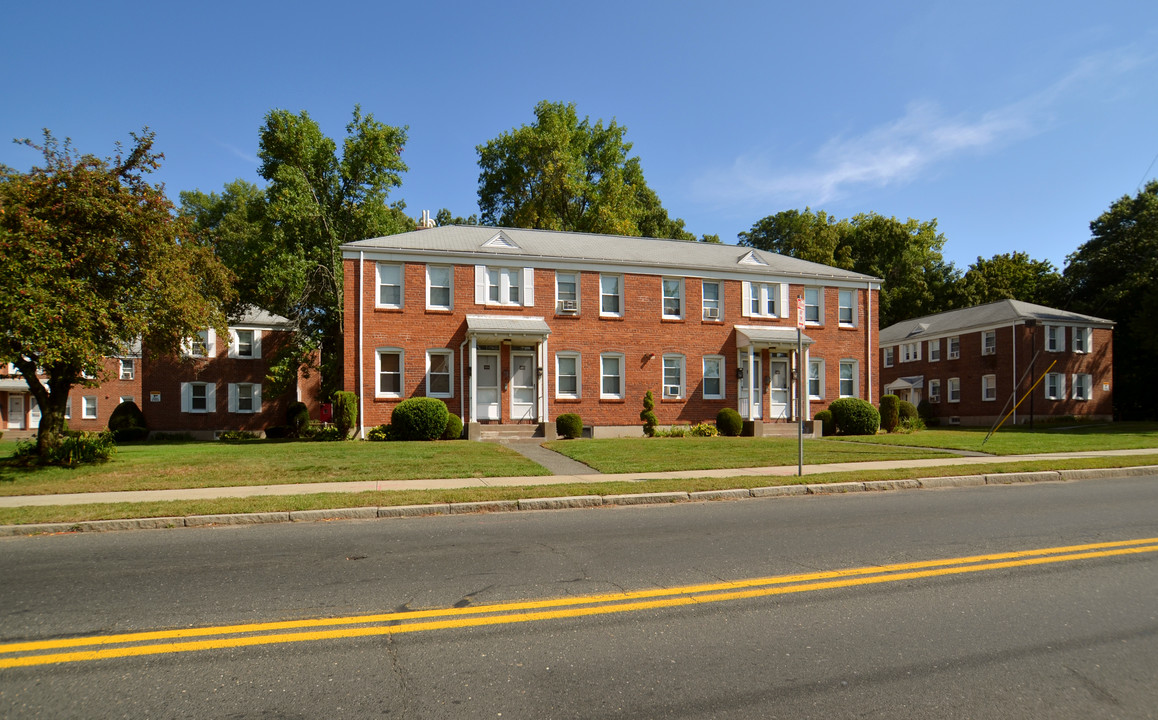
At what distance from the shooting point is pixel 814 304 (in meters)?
28.6

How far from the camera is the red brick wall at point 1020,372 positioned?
117ft

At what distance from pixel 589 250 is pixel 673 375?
6026 mm

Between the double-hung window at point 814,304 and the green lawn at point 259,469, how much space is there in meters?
16.7

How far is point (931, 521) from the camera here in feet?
27.8

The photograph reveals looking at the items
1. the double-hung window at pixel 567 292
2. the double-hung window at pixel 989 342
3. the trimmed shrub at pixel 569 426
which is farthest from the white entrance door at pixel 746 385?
the double-hung window at pixel 989 342

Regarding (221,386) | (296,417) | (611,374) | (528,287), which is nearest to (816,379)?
(611,374)

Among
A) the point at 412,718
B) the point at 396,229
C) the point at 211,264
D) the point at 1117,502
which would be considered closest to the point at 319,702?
the point at 412,718

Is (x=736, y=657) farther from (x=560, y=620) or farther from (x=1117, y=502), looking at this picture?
(x=1117, y=502)

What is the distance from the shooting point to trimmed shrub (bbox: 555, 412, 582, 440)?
894 inches

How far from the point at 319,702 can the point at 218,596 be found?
2.36 metres

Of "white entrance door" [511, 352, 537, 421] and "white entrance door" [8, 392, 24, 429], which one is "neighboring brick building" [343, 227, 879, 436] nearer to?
"white entrance door" [511, 352, 537, 421]

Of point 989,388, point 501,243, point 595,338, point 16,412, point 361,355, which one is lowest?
point 16,412

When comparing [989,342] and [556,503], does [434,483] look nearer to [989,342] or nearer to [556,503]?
[556,503]

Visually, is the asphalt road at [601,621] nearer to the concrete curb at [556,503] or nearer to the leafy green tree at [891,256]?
the concrete curb at [556,503]
